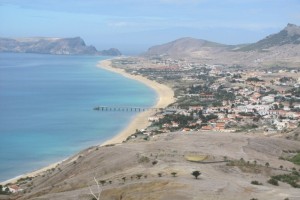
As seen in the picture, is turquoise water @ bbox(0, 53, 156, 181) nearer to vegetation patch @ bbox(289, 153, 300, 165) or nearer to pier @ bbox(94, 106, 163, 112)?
pier @ bbox(94, 106, 163, 112)

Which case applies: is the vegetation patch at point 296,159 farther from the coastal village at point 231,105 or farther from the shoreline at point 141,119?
the shoreline at point 141,119

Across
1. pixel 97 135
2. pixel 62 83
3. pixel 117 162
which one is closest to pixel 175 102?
pixel 97 135

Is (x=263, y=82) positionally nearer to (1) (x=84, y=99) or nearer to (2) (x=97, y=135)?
(1) (x=84, y=99)

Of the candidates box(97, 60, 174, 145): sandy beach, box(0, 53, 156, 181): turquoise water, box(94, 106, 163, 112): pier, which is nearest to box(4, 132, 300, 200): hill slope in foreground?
box(0, 53, 156, 181): turquoise water

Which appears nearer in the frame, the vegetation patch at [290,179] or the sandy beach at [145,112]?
the vegetation patch at [290,179]

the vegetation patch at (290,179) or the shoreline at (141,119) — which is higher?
the vegetation patch at (290,179)

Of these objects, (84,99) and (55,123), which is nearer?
(55,123)

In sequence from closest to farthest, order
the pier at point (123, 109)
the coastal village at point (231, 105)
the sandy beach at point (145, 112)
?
the sandy beach at point (145, 112) → the coastal village at point (231, 105) → the pier at point (123, 109)

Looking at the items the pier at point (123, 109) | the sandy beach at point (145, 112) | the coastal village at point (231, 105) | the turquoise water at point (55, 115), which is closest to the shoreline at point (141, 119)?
the sandy beach at point (145, 112)
